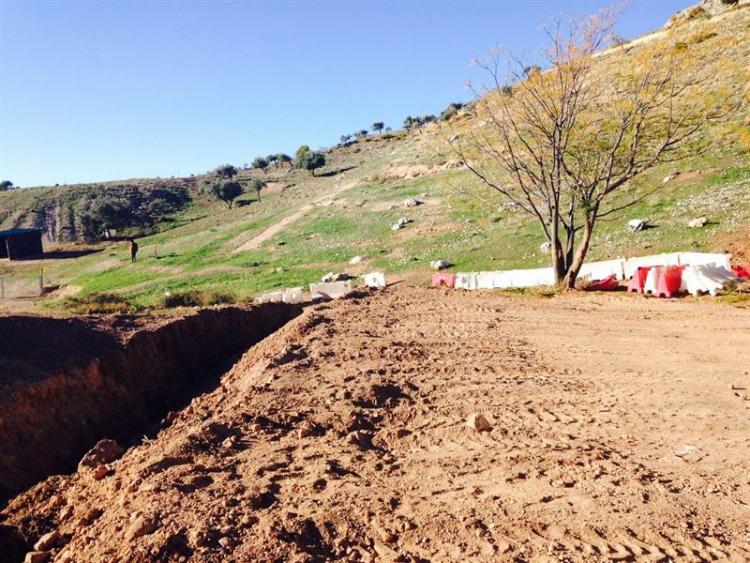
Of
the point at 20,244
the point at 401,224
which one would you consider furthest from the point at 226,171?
the point at 401,224

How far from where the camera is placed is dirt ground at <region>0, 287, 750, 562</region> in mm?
4368

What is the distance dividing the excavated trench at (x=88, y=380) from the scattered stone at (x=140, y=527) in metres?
3.85

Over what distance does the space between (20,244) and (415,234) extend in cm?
3938

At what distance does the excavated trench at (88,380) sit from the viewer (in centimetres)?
839

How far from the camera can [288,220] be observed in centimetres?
4697

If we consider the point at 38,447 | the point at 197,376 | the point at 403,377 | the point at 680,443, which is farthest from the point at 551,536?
the point at 197,376

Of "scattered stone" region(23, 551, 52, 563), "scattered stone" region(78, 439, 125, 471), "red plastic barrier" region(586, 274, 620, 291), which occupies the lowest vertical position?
"scattered stone" region(23, 551, 52, 563)

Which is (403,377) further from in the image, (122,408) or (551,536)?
(122,408)

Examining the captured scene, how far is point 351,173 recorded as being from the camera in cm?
7106

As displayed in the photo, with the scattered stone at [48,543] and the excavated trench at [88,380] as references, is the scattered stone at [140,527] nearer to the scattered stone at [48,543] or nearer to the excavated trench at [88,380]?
the scattered stone at [48,543]

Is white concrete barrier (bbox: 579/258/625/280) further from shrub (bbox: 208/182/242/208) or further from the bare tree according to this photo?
shrub (bbox: 208/182/242/208)

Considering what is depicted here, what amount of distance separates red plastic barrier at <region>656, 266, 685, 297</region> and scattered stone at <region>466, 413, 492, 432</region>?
982cm

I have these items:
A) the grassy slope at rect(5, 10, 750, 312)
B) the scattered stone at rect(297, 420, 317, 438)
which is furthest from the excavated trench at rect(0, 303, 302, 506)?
the grassy slope at rect(5, 10, 750, 312)

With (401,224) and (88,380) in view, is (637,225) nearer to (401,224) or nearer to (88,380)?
(401,224)
